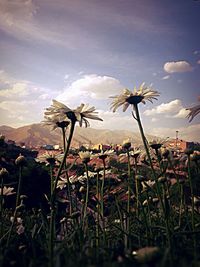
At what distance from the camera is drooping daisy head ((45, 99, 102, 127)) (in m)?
2.52

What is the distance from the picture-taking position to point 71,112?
2.53 m

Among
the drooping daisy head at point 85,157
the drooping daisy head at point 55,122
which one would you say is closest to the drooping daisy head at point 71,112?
the drooping daisy head at point 55,122

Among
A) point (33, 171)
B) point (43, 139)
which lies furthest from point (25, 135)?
point (33, 171)

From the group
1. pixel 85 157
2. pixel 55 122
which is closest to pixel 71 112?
pixel 55 122

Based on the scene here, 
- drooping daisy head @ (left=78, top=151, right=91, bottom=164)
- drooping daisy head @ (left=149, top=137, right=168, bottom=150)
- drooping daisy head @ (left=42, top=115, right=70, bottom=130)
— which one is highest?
drooping daisy head @ (left=42, top=115, right=70, bottom=130)

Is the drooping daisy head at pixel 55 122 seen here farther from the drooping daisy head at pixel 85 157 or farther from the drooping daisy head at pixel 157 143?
the drooping daisy head at pixel 157 143

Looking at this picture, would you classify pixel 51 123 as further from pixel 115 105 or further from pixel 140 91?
pixel 140 91

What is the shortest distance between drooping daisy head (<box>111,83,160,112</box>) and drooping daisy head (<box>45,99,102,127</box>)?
1.38ft

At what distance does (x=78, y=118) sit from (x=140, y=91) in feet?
2.65

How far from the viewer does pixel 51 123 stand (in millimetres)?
2781

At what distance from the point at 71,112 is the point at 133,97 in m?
0.68

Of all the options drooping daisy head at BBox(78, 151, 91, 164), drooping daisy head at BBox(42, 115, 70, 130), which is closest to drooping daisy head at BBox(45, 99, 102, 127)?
drooping daisy head at BBox(42, 115, 70, 130)

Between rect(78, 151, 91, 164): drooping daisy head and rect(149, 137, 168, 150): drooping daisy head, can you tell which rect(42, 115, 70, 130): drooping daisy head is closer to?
rect(78, 151, 91, 164): drooping daisy head

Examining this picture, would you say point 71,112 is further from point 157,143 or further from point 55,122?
point 157,143
